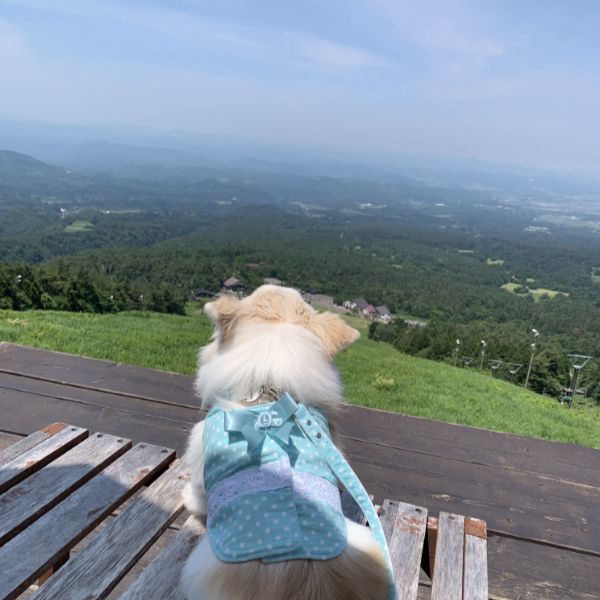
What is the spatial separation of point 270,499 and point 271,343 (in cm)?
60

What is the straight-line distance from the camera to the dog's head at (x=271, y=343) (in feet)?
5.71

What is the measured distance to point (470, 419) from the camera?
4.71 metres

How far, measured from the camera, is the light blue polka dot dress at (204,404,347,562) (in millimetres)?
1210

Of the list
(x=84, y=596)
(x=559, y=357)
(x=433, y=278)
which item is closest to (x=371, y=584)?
(x=84, y=596)

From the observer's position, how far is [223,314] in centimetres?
190

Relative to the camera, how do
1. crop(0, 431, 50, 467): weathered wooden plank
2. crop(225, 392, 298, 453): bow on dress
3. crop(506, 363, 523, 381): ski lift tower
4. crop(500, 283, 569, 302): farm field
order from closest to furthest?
crop(225, 392, 298, 453): bow on dress < crop(0, 431, 50, 467): weathered wooden plank < crop(506, 363, 523, 381): ski lift tower < crop(500, 283, 569, 302): farm field

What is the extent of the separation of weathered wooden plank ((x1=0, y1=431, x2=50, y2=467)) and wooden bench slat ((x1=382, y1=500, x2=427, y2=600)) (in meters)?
1.57

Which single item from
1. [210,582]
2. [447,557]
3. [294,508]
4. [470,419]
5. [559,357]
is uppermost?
[294,508]

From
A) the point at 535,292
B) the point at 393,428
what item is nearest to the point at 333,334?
the point at 393,428

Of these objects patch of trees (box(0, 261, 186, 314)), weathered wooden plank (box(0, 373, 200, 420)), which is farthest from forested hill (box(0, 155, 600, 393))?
weathered wooden plank (box(0, 373, 200, 420))

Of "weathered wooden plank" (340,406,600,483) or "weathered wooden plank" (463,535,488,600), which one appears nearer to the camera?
"weathered wooden plank" (463,535,488,600)

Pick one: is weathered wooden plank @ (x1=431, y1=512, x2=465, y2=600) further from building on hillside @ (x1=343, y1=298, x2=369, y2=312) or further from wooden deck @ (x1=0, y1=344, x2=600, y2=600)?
building on hillside @ (x1=343, y1=298, x2=369, y2=312)

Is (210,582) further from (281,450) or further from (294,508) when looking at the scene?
(281,450)

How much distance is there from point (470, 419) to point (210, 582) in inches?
158
